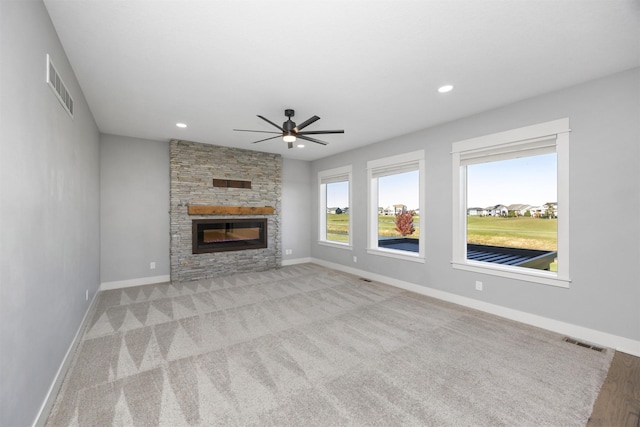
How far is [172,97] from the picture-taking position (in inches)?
122

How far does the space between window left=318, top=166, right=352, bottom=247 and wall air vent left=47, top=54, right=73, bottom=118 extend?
14.3 ft

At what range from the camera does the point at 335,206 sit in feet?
21.0

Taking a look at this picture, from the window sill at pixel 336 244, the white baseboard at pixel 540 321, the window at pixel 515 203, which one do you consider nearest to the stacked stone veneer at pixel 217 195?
the window sill at pixel 336 244

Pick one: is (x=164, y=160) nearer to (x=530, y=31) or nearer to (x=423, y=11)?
(x=423, y=11)

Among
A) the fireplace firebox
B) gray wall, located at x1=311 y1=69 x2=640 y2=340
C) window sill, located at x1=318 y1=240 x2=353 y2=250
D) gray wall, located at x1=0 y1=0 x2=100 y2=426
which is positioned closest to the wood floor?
gray wall, located at x1=311 y1=69 x2=640 y2=340

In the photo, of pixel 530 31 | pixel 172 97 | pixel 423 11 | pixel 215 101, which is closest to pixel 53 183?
pixel 172 97

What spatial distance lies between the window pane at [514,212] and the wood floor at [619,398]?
1.07 meters

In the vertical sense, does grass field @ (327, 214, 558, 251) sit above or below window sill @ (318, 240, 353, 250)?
above

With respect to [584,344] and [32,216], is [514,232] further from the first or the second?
[32,216]

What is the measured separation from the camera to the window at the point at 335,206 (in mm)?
5869

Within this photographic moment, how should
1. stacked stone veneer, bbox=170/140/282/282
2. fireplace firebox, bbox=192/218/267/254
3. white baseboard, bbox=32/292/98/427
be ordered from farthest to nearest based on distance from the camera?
1. fireplace firebox, bbox=192/218/267/254
2. stacked stone veneer, bbox=170/140/282/282
3. white baseboard, bbox=32/292/98/427

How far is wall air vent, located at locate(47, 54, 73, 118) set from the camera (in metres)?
1.86

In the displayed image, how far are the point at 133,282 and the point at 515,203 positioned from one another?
6.12 metres

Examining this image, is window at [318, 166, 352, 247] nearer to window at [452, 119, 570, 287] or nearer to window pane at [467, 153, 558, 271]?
window at [452, 119, 570, 287]
